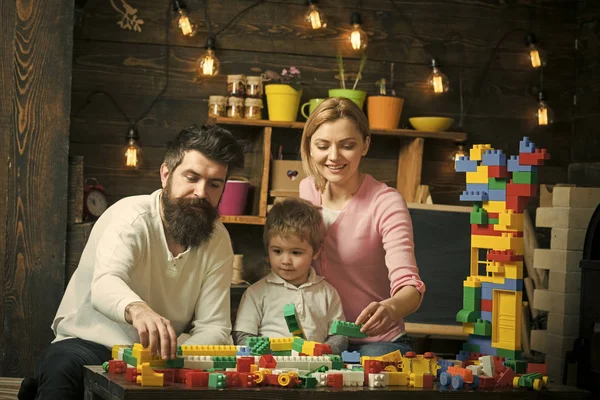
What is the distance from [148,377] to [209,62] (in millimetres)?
2795

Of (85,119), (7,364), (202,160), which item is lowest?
(7,364)

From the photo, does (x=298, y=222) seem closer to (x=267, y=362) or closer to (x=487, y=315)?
(x=487, y=315)

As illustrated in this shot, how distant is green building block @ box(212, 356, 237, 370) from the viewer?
2100 millimetres

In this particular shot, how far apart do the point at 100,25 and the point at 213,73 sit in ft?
1.95

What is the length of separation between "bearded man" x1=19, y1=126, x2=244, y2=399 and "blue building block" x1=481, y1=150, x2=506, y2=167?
2.45 ft

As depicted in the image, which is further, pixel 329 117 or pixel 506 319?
pixel 329 117

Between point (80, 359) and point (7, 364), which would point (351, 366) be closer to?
point (80, 359)

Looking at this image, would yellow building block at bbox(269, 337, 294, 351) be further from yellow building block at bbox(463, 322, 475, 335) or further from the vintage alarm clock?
the vintage alarm clock

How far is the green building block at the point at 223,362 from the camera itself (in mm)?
2100

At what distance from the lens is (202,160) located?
8.79 feet

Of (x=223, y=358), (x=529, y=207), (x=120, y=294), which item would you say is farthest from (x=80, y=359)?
(x=529, y=207)

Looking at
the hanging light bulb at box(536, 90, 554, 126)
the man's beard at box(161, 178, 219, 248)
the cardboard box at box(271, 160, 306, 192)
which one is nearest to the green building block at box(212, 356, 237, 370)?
the man's beard at box(161, 178, 219, 248)

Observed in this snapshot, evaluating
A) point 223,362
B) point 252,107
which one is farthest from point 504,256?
point 252,107

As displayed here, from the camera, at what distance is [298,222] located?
2.90 metres
